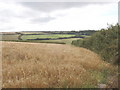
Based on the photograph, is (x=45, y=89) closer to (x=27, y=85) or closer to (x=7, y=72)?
(x=27, y=85)

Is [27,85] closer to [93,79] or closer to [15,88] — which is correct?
[15,88]

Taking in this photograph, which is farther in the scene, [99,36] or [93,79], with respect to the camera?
[99,36]

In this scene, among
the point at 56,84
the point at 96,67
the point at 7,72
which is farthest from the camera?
the point at 96,67

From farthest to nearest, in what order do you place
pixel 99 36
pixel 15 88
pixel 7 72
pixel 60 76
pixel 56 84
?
pixel 99 36
pixel 7 72
pixel 60 76
pixel 56 84
pixel 15 88

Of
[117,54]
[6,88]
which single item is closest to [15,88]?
[6,88]

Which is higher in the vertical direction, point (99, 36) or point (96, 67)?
point (99, 36)

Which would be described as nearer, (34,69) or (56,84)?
(56,84)

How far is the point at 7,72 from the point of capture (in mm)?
9047

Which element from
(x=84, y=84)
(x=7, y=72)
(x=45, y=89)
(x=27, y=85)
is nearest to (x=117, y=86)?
(x=84, y=84)

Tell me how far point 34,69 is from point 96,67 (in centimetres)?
410

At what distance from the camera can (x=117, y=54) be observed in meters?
8.39

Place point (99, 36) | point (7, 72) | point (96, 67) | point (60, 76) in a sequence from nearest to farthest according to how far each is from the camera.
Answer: point (60, 76) < point (7, 72) < point (96, 67) < point (99, 36)

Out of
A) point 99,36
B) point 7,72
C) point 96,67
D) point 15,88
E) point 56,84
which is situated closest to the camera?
point 15,88

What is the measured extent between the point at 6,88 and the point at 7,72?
2.05 m
